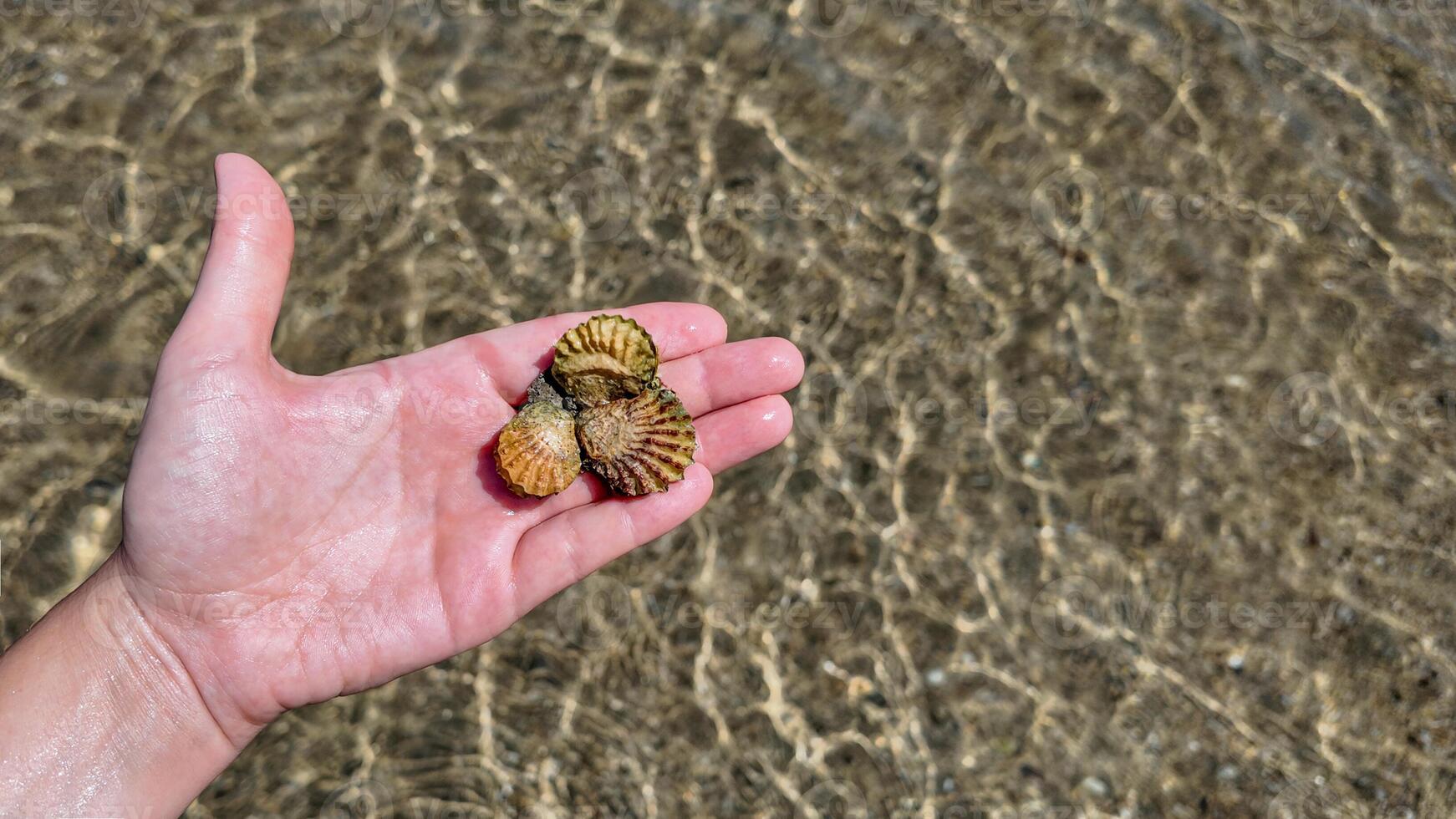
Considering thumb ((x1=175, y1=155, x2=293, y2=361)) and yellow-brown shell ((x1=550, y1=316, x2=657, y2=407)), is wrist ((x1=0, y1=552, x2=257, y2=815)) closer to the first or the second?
thumb ((x1=175, y1=155, x2=293, y2=361))

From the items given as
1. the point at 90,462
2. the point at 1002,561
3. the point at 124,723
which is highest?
the point at 124,723

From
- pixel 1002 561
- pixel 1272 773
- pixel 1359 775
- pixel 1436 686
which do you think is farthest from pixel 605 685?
pixel 1436 686

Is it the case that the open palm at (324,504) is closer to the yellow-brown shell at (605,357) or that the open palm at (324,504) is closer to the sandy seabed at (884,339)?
the yellow-brown shell at (605,357)

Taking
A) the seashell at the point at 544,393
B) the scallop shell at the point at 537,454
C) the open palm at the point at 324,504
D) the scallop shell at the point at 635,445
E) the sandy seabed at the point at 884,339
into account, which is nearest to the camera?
the open palm at the point at 324,504

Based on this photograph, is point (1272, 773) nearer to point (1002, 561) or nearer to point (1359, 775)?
point (1359, 775)

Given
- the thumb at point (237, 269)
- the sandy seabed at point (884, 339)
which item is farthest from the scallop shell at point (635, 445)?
the sandy seabed at point (884, 339)
